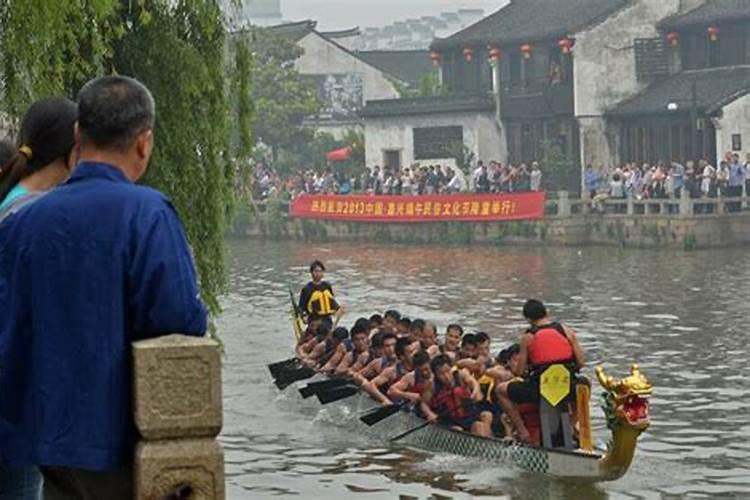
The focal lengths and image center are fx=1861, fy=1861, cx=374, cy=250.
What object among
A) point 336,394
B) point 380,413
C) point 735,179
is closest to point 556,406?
point 380,413

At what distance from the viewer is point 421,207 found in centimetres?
4512

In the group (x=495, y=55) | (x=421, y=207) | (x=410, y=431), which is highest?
(x=495, y=55)

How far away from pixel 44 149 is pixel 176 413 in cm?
124

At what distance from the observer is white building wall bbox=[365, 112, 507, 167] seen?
51.8 meters

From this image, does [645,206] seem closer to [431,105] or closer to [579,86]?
[579,86]

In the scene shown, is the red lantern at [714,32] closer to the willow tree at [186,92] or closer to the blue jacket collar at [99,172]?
the willow tree at [186,92]

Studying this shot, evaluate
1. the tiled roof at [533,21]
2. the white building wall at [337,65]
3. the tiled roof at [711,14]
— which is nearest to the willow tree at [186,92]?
the tiled roof at [711,14]

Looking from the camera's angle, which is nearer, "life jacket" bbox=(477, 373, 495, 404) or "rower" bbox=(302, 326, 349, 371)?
"life jacket" bbox=(477, 373, 495, 404)

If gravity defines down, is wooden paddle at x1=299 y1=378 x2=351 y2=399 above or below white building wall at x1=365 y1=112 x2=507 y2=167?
below

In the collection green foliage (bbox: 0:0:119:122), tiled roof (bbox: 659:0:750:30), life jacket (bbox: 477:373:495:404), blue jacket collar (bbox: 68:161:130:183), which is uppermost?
tiled roof (bbox: 659:0:750:30)

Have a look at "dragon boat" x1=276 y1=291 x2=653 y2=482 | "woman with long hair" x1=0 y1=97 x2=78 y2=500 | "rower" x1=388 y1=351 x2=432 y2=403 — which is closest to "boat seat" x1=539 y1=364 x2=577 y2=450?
"dragon boat" x1=276 y1=291 x2=653 y2=482

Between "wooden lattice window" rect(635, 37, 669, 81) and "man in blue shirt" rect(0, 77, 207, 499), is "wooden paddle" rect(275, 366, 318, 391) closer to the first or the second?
"man in blue shirt" rect(0, 77, 207, 499)

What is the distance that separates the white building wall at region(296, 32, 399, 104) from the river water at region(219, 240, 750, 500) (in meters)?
20.5

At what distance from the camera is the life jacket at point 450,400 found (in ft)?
51.1
